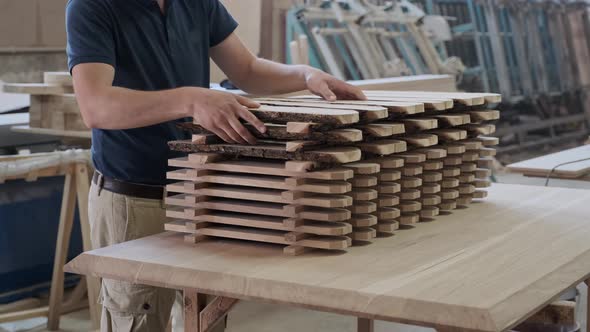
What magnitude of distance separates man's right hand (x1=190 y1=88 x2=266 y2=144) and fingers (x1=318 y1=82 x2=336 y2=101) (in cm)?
48

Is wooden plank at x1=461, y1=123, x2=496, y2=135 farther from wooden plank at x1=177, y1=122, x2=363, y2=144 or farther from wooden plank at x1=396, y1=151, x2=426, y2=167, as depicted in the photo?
wooden plank at x1=177, y1=122, x2=363, y2=144

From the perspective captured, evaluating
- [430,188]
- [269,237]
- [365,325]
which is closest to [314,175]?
[269,237]

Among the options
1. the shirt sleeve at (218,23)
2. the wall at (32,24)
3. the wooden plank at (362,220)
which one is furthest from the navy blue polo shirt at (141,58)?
the wall at (32,24)

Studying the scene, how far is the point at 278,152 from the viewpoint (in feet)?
6.91

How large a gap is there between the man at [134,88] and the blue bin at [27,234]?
7.67 ft

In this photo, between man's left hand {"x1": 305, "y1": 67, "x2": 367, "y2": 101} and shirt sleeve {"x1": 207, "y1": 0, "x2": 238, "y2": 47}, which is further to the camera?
shirt sleeve {"x1": 207, "y1": 0, "x2": 238, "y2": 47}

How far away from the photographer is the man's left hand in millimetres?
2586

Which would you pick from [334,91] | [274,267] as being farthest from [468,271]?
[334,91]

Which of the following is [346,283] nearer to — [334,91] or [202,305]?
[202,305]

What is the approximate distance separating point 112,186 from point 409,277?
1033mm

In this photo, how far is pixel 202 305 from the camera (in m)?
2.12

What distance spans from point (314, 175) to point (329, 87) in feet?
2.10

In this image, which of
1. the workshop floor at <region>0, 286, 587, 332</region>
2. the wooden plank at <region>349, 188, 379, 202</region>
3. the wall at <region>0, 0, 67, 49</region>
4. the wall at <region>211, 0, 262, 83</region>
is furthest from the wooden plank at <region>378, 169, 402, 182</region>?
the wall at <region>211, 0, 262, 83</region>

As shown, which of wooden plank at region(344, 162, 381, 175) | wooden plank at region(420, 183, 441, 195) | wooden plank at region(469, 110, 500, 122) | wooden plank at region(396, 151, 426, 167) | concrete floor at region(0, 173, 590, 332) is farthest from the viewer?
concrete floor at region(0, 173, 590, 332)
